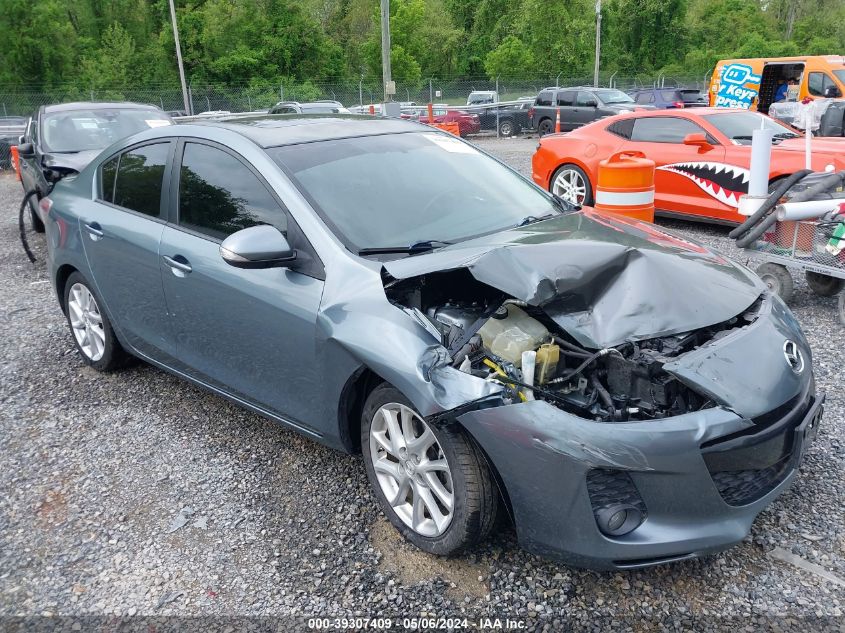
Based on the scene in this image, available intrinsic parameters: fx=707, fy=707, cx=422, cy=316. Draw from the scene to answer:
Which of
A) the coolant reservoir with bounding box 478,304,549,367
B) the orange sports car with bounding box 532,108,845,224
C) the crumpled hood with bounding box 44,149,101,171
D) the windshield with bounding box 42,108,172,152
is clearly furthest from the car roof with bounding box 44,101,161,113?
the coolant reservoir with bounding box 478,304,549,367

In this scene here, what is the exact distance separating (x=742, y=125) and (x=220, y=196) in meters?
7.07

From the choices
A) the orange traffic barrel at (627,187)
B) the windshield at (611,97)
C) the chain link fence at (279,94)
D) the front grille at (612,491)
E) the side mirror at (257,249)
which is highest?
the side mirror at (257,249)

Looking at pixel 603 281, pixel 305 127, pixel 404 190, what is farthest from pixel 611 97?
pixel 603 281

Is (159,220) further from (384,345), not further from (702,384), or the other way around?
(702,384)

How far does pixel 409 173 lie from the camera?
360 centimetres

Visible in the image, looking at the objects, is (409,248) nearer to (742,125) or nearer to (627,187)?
(627,187)

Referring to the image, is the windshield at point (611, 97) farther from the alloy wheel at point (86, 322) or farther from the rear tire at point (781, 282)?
the alloy wheel at point (86, 322)

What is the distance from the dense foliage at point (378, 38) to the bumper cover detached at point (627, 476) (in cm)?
4212

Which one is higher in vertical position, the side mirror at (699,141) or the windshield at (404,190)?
the windshield at (404,190)

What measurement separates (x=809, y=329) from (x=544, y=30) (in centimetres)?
5109

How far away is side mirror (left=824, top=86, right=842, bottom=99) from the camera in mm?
16375

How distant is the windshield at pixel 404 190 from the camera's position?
3213 mm

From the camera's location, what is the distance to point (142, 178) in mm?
4098

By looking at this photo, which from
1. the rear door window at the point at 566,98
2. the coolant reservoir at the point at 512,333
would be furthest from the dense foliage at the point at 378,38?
the coolant reservoir at the point at 512,333
